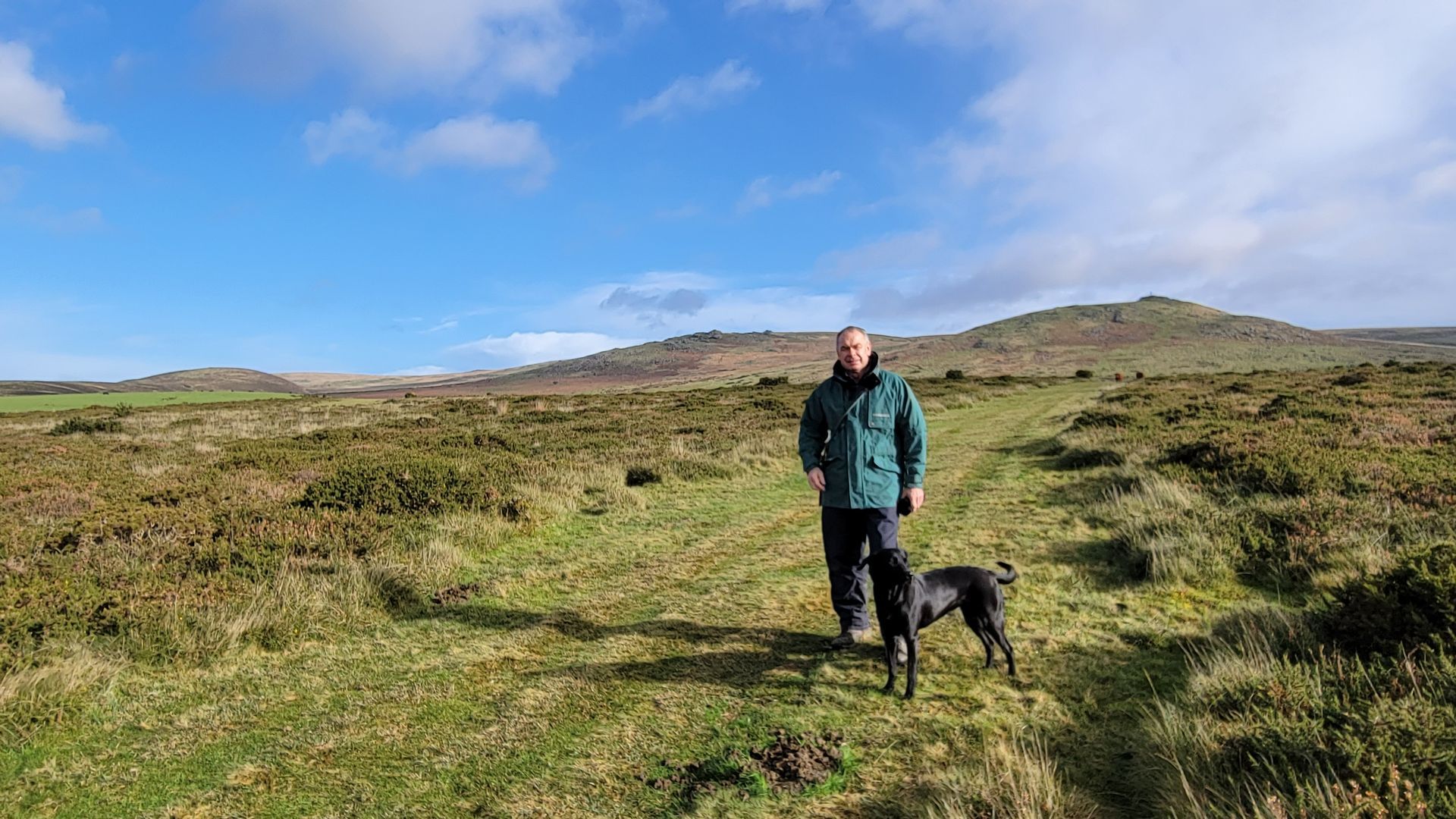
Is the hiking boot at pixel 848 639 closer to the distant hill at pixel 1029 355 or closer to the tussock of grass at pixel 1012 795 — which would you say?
the tussock of grass at pixel 1012 795

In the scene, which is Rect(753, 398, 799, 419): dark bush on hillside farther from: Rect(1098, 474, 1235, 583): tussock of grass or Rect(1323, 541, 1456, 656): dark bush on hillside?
Rect(1323, 541, 1456, 656): dark bush on hillside

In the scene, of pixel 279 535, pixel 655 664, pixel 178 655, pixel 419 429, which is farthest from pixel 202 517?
pixel 419 429

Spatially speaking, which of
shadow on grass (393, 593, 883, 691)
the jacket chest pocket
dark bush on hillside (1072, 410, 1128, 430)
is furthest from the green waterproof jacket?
dark bush on hillside (1072, 410, 1128, 430)

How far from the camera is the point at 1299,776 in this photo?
2924 millimetres

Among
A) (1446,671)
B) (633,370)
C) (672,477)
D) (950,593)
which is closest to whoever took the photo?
(1446,671)

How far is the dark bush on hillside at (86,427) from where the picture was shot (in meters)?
22.7

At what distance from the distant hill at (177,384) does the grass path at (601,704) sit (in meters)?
143

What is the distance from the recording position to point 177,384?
15812 cm

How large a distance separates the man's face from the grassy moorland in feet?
7.47

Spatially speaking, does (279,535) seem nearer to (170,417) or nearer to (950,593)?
(950,593)

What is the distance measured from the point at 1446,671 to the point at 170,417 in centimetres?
3896

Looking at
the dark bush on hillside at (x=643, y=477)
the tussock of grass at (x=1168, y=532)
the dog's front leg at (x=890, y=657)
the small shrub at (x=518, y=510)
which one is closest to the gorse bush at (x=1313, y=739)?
the dog's front leg at (x=890, y=657)

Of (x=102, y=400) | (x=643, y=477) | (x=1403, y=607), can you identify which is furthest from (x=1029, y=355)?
(x=1403, y=607)

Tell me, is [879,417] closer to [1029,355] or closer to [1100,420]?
[1100,420]
